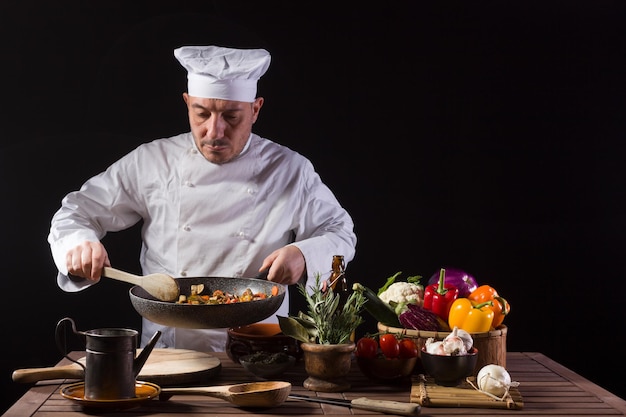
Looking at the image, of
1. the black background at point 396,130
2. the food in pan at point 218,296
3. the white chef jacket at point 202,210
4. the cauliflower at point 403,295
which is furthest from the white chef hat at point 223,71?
the cauliflower at point 403,295

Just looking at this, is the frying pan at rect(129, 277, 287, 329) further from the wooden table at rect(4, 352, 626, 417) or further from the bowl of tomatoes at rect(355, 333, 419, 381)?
the bowl of tomatoes at rect(355, 333, 419, 381)

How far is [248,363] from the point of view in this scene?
230cm

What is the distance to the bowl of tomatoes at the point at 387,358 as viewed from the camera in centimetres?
229

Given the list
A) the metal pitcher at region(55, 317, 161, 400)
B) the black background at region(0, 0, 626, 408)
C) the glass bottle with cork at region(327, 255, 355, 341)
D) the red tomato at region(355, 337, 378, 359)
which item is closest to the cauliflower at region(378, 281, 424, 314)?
the glass bottle with cork at region(327, 255, 355, 341)

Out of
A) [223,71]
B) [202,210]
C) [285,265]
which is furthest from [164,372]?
[223,71]

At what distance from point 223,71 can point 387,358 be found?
5.12ft

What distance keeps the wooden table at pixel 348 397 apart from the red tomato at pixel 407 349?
0.08m

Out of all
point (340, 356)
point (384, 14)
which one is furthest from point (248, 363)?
point (384, 14)

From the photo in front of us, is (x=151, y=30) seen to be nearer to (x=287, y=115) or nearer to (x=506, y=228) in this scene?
(x=287, y=115)

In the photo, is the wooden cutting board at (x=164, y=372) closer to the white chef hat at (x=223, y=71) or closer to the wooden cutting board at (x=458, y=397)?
the wooden cutting board at (x=458, y=397)

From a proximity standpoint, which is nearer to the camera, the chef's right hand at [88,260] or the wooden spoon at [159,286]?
the wooden spoon at [159,286]

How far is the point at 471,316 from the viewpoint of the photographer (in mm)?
2365

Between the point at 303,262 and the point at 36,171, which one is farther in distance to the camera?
the point at 36,171

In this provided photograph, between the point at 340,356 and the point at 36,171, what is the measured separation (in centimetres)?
237
